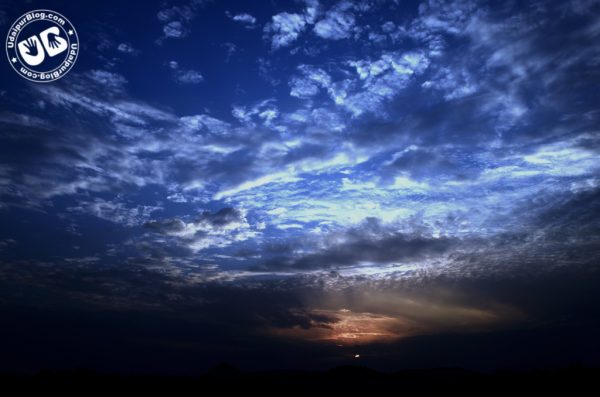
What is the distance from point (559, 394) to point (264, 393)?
219 ft

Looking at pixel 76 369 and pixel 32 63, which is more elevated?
pixel 32 63

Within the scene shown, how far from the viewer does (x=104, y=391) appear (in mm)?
81125

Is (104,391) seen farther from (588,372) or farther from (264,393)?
(588,372)

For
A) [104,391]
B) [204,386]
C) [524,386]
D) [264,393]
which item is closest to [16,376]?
[104,391]

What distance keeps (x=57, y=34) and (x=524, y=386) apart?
362ft

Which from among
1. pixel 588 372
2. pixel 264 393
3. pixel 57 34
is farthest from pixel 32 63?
pixel 588 372

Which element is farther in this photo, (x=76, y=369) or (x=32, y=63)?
(x=76, y=369)

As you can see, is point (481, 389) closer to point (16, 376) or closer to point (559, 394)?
point (559, 394)

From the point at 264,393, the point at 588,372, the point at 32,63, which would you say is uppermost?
the point at 32,63

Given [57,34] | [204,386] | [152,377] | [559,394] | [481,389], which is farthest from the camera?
[152,377]

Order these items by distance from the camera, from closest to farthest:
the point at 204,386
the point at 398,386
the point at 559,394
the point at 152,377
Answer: the point at 559,394
the point at 204,386
the point at 398,386
the point at 152,377

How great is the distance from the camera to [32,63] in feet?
110

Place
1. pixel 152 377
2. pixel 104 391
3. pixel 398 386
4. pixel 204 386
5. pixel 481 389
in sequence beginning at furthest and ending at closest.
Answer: pixel 152 377, pixel 398 386, pixel 204 386, pixel 481 389, pixel 104 391

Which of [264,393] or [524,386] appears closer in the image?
[524,386]
